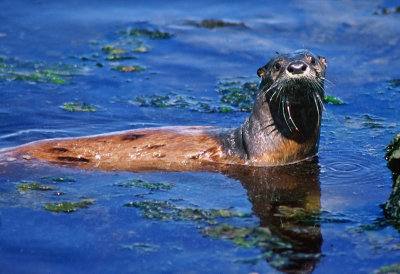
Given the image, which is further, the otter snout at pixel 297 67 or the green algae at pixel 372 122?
the green algae at pixel 372 122

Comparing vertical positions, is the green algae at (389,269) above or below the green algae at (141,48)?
below

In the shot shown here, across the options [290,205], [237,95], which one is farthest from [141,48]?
[290,205]

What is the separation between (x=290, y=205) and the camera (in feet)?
24.2

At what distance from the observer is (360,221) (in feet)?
22.6

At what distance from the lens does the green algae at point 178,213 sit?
6.98 metres

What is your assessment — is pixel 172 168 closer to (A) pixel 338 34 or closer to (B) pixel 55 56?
(B) pixel 55 56

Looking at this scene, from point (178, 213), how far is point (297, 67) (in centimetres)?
201

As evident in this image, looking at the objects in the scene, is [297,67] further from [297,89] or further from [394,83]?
[394,83]

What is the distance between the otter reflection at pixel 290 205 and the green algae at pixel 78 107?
310 centimetres

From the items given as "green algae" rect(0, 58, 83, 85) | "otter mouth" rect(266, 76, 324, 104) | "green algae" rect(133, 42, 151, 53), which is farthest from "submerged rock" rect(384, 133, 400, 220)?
"green algae" rect(133, 42, 151, 53)

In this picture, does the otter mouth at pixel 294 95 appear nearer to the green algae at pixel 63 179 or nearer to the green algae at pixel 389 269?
the green algae at pixel 63 179

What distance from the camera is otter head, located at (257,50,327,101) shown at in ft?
25.7

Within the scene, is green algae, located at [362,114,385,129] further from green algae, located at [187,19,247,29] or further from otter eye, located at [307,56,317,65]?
green algae, located at [187,19,247,29]

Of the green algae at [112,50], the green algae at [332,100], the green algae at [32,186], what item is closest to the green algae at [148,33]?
the green algae at [112,50]
